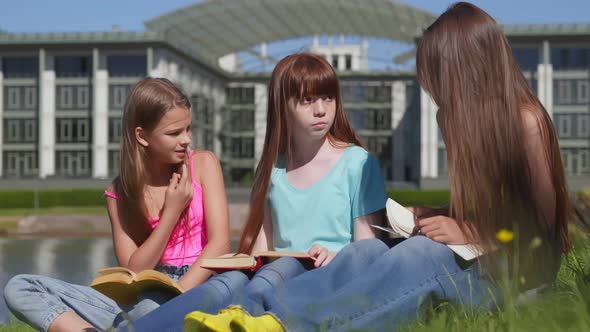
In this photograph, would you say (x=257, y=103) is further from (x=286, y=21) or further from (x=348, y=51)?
(x=348, y=51)

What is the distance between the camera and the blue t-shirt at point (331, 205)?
2.97 m

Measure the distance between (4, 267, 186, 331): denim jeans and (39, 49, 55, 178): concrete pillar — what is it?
40.0 m

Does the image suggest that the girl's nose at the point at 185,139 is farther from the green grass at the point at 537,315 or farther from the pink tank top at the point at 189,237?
the green grass at the point at 537,315

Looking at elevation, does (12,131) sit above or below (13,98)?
below

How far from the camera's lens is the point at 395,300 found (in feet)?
7.57

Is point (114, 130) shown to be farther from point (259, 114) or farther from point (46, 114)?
point (259, 114)

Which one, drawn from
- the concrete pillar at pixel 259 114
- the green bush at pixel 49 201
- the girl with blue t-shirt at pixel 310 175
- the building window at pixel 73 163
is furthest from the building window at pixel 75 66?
the girl with blue t-shirt at pixel 310 175

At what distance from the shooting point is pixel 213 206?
9.97 ft

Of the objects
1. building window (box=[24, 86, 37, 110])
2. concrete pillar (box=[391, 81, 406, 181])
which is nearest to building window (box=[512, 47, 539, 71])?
concrete pillar (box=[391, 81, 406, 181])

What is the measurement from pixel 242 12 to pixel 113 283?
1546 inches

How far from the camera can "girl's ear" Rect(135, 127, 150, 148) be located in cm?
310

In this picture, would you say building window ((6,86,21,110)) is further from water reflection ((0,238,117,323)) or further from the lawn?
the lawn

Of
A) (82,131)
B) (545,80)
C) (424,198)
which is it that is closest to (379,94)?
(545,80)

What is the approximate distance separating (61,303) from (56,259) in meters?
7.77
